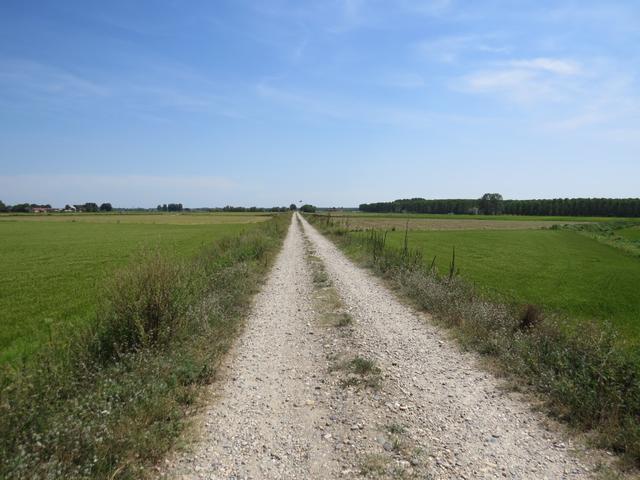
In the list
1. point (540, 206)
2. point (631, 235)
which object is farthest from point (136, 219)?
point (540, 206)

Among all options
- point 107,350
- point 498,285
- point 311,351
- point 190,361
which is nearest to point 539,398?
point 311,351

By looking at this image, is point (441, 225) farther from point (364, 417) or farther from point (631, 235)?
point (364, 417)

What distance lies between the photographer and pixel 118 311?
716cm

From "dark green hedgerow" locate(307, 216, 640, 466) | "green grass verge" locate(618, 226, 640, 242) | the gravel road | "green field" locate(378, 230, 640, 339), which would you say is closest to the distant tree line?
"green grass verge" locate(618, 226, 640, 242)

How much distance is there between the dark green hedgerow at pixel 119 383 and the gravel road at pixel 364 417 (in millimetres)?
521

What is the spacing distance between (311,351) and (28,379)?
516cm

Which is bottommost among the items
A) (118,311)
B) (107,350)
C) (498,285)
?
(498,285)

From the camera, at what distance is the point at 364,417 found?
547cm

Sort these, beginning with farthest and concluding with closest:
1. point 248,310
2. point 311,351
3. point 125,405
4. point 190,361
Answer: point 248,310, point 311,351, point 190,361, point 125,405

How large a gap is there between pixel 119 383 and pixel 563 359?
8223 mm

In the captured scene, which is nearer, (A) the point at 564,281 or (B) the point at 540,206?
(A) the point at 564,281

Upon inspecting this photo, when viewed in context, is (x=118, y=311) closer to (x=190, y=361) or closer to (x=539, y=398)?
(x=190, y=361)

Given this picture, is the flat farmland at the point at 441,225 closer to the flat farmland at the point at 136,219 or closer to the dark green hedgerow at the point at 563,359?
the flat farmland at the point at 136,219

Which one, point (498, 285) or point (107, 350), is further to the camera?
point (498, 285)
